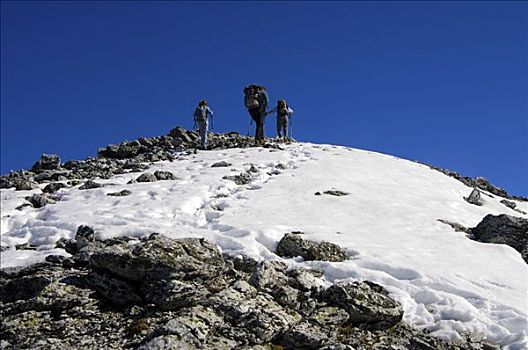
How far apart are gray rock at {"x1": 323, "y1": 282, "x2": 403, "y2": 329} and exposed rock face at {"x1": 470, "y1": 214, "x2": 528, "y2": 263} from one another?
5.95m

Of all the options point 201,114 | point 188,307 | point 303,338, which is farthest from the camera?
point 201,114

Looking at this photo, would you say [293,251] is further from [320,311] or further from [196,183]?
[196,183]

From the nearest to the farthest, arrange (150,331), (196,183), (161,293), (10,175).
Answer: (150,331) < (161,293) < (196,183) < (10,175)

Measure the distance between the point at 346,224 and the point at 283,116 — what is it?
1998 cm

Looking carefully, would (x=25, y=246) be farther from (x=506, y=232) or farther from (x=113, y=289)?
(x=506, y=232)

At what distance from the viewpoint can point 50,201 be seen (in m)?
19.8

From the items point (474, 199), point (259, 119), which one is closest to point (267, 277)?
point (474, 199)

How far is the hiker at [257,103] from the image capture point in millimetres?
34294

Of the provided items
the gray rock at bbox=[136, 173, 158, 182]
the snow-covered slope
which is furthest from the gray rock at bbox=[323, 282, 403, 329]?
the gray rock at bbox=[136, 173, 158, 182]

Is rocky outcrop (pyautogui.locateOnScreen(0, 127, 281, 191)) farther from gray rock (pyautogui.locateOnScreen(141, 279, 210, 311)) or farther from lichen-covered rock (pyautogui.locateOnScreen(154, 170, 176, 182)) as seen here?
gray rock (pyautogui.locateOnScreen(141, 279, 210, 311))

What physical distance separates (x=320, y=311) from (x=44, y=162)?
76.4 feet

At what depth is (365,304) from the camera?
10.4m

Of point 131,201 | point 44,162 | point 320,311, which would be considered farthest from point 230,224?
point 44,162

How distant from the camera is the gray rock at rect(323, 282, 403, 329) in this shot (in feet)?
33.6
